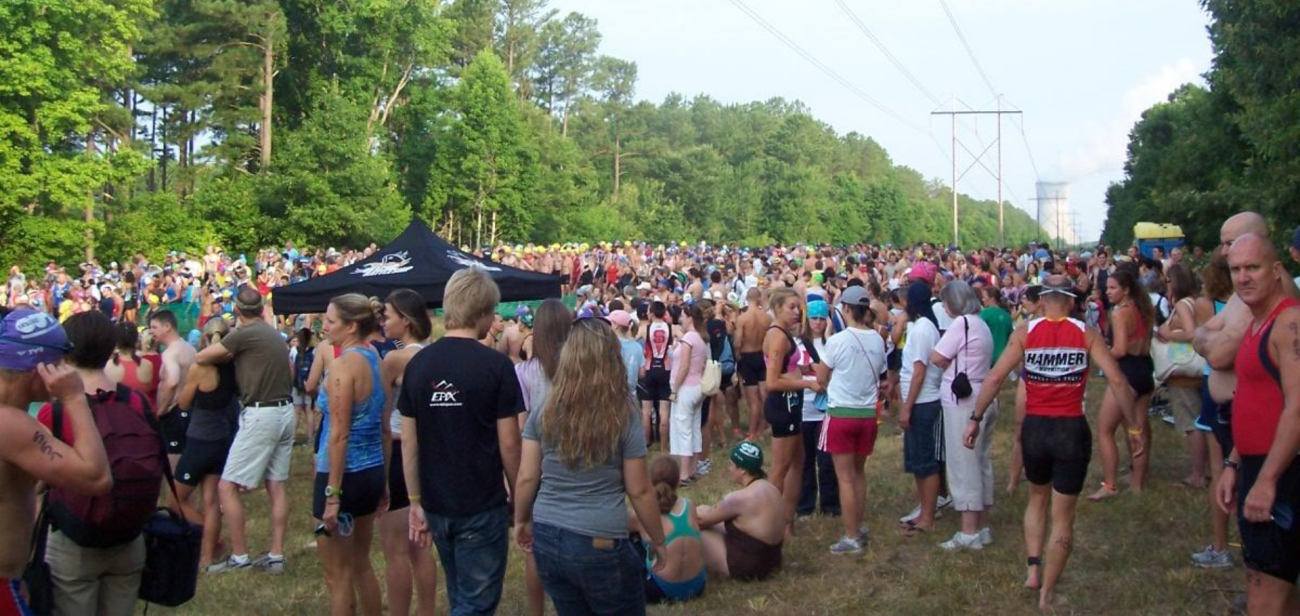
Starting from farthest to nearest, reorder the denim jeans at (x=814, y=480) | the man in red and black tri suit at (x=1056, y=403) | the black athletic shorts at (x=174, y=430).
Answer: the denim jeans at (x=814, y=480), the black athletic shorts at (x=174, y=430), the man in red and black tri suit at (x=1056, y=403)

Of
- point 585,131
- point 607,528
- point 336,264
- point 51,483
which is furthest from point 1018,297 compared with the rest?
point 585,131

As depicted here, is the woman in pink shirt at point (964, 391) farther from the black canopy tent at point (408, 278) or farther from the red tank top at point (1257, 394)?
the black canopy tent at point (408, 278)

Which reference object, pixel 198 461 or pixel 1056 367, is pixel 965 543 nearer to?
pixel 1056 367

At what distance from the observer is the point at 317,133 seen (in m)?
42.9

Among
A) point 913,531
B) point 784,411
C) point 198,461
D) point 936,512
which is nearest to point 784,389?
point 784,411

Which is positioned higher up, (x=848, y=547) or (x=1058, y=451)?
(x=1058, y=451)

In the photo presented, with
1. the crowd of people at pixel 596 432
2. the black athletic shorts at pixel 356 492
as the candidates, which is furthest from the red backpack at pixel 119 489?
the black athletic shorts at pixel 356 492

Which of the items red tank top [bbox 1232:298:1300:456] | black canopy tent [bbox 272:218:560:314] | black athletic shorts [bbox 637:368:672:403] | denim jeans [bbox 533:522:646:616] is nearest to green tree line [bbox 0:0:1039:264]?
black canopy tent [bbox 272:218:560:314]

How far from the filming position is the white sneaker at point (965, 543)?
24.8 ft

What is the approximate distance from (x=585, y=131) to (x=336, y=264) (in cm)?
4227

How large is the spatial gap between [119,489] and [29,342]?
2.18 feet

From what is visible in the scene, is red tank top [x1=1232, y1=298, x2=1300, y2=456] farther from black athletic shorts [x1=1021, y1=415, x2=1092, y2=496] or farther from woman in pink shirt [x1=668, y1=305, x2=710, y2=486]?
woman in pink shirt [x1=668, y1=305, x2=710, y2=486]

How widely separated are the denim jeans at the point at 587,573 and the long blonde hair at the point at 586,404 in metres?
0.30

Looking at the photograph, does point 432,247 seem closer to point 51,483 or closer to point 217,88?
point 51,483
